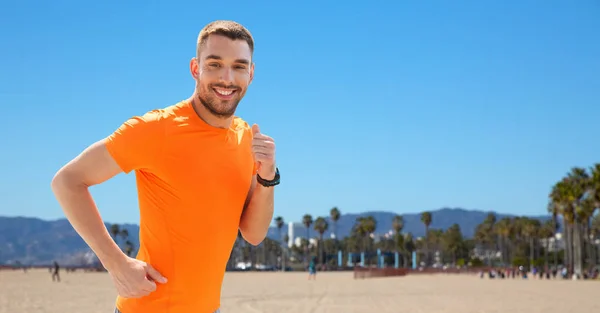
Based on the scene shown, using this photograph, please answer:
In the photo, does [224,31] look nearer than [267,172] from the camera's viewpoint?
Yes

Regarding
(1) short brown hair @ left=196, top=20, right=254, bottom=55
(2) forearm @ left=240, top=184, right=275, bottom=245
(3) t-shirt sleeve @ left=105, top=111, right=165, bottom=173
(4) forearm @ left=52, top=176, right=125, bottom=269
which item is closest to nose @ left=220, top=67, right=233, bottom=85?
(1) short brown hair @ left=196, top=20, right=254, bottom=55

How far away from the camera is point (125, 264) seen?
2.57m

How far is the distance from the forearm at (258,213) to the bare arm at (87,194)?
59 centimetres

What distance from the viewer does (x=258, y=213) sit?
9.67 feet

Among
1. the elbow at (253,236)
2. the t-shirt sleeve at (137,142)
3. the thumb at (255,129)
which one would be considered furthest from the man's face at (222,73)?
the elbow at (253,236)

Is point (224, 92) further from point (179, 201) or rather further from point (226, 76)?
point (179, 201)

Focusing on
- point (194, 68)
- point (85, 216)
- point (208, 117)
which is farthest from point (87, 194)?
point (194, 68)

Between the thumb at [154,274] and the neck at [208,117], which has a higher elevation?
the neck at [208,117]

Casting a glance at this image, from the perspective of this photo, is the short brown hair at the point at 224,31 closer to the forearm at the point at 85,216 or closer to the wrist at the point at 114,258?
the forearm at the point at 85,216

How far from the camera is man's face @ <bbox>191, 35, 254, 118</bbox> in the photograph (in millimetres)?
2738

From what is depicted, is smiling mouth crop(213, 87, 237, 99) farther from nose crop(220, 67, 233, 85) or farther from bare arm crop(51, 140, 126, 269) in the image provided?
bare arm crop(51, 140, 126, 269)

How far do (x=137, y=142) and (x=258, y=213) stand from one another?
60 centimetres

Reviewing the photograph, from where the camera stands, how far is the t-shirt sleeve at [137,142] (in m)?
2.60

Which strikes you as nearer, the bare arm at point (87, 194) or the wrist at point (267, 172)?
the bare arm at point (87, 194)
